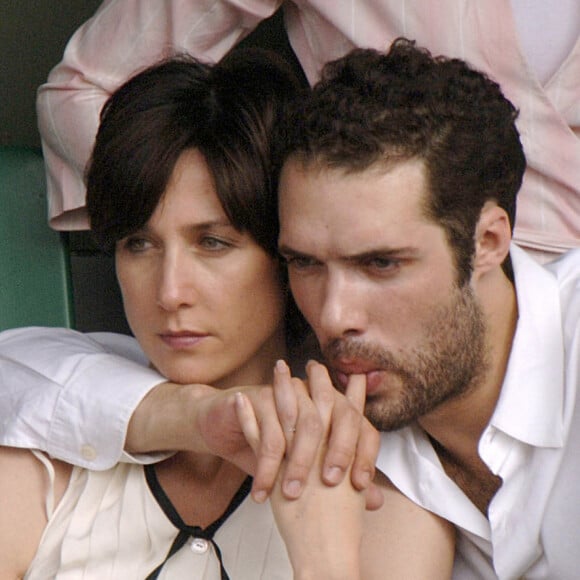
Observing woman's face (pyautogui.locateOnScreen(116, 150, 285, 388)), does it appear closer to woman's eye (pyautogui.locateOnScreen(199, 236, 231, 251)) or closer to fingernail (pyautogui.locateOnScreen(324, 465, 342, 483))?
woman's eye (pyautogui.locateOnScreen(199, 236, 231, 251))

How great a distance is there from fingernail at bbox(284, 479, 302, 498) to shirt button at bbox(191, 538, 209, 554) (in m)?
0.27

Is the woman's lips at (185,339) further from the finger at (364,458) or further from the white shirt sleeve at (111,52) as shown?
the white shirt sleeve at (111,52)

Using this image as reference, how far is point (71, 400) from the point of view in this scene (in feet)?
5.92

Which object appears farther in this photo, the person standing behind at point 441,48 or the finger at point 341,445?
the person standing behind at point 441,48

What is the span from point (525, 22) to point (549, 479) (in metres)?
0.83

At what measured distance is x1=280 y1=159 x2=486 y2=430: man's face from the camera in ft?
5.34

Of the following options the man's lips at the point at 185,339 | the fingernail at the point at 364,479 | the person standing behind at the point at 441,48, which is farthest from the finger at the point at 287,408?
the person standing behind at the point at 441,48

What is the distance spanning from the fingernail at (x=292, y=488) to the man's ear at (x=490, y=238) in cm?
40

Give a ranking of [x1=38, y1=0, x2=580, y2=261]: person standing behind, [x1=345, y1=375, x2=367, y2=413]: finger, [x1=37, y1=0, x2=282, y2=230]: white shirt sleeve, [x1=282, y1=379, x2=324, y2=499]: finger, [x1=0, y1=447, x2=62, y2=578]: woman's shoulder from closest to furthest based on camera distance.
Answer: [x1=282, y1=379, x2=324, y2=499]: finger
[x1=345, y1=375, x2=367, y2=413]: finger
[x1=0, y1=447, x2=62, y2=578]: woman's shoulder
[x1=38, y1=0, x2=580, y2=261]: person standing behind
[x1=37, y1=0, x2=282, y2=230]: white shirt sleeve

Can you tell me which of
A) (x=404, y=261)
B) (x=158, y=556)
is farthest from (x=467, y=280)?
(x=158, y=556)

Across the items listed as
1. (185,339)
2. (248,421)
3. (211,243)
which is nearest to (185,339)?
(185,339)

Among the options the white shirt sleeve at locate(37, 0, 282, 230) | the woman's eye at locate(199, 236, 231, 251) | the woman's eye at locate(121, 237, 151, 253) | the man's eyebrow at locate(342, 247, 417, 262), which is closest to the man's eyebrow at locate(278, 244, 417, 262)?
the man's eyebrow at locate(342, 247, 417, 262)

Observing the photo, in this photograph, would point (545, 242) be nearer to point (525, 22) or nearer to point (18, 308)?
point (525, 22)

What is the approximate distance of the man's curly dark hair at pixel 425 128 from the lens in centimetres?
165
